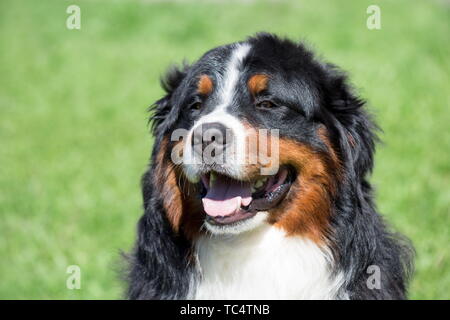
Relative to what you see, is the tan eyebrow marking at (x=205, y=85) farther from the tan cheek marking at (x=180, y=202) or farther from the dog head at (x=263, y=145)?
the tan cheek marking at (x=180, y=202)

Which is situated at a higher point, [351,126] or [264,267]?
[351,126]

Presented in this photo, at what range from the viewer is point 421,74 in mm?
10672

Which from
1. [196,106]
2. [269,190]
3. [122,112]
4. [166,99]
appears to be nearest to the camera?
[269,190]

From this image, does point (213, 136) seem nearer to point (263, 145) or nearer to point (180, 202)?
point (263, 145)

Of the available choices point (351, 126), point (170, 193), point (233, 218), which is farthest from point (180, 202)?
point (351, 126)

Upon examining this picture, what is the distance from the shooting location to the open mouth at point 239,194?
395 centimetres

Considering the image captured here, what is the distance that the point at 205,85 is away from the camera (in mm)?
4148

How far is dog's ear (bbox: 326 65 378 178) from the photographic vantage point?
406cm

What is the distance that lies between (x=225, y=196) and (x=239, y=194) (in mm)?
88

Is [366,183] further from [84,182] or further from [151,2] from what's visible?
[151,2]

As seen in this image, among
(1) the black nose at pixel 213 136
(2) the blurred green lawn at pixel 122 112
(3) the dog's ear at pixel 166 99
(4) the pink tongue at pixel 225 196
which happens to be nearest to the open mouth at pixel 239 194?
(4) the pink tongue at pixel 225 196

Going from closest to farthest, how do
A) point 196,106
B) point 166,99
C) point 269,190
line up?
1. point 269,190
2. point 196,106
3. point 166,99
